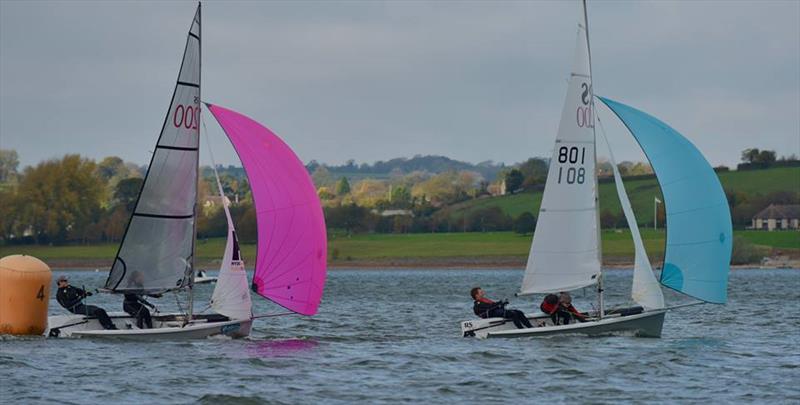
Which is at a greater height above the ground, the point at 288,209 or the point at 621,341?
the point at 288,209

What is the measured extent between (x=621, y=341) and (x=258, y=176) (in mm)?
7648

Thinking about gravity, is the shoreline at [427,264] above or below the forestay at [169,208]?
below

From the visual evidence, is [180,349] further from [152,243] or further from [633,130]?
[633,130]

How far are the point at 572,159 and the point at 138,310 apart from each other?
8.87 m

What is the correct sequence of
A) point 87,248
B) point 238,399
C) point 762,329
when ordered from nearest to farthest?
point 238,399
point 762,329
point 87,248

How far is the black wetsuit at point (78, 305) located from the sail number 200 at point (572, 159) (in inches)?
359

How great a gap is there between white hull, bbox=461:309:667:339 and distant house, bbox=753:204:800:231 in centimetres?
9582

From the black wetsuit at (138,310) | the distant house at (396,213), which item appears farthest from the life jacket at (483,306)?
the distant house at (396,213)

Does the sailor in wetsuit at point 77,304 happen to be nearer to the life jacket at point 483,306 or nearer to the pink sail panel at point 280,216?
the pink sail panel at point 280,216

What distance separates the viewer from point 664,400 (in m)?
21.6

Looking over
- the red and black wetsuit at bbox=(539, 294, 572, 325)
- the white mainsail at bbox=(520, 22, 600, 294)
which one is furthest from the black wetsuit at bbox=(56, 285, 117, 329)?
the red and black wetsuit at bbox=(539, 294, 572, 325)

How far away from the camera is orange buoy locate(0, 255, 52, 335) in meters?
26.7

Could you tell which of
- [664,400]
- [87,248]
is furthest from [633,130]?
[87,248]

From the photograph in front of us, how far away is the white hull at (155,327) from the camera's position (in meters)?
26.9
